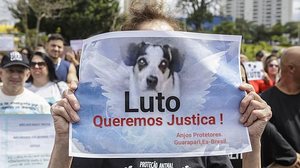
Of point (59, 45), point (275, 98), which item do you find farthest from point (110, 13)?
point (275, 98)

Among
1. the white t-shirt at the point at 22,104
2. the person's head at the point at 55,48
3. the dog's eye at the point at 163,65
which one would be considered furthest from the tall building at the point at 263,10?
the dog's eye at the point at 163,65

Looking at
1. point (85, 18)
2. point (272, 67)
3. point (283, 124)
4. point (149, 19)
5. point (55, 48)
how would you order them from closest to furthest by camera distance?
point (149, 19), point (283, 124), point (55, 48), point (272, 67), point (85, 18)

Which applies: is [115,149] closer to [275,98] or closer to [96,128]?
[96,128]

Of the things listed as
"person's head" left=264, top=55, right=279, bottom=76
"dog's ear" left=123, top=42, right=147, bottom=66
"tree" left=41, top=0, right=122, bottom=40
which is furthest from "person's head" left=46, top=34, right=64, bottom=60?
"tree" left=41, top=0, right=122, bottom=40

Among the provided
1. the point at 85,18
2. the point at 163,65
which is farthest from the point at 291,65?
the point at 85,18

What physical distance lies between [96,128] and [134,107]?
138 millimetres

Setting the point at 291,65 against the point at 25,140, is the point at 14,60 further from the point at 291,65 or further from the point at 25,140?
the point at 291,65

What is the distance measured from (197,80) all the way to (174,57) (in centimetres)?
11

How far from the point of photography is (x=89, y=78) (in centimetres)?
161

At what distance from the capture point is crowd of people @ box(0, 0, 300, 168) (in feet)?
5.31

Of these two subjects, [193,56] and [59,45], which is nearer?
[193,56]

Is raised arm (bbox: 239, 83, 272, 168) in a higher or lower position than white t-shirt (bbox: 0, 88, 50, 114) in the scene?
higher

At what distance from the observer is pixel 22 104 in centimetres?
422

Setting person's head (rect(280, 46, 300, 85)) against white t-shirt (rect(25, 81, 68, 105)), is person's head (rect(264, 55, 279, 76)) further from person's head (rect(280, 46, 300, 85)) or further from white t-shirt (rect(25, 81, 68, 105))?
person's head (rect(280, 46, 300, 85))
